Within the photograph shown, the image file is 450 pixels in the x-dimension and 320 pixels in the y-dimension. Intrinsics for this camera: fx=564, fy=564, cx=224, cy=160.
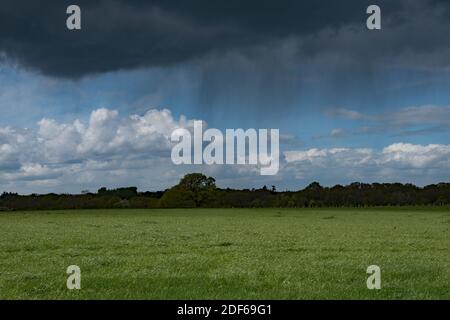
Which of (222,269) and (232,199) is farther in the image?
(232,199)

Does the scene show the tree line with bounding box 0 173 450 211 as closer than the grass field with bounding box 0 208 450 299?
No

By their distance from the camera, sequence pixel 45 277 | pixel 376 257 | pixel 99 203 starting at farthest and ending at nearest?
pixel 99 203 < pixel 376 257 < pixel 45 277

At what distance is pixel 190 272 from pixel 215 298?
442 centimetres

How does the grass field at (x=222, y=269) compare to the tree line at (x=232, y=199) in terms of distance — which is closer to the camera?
the grass field at (x=222, y=269)
